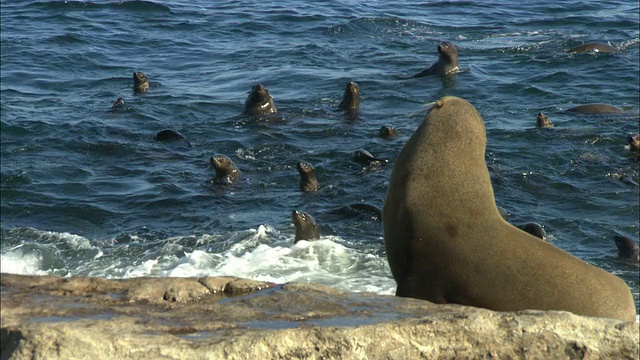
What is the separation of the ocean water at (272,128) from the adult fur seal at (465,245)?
325cm

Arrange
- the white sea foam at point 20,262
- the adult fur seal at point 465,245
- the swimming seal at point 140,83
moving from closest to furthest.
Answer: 1. the adult fur seal at point 465,245
2. the white sea foam at point 20,262
3. the swimming seal at point 140,83

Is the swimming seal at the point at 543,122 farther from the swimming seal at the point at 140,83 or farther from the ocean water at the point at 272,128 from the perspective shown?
the swimming seal at the point at 140,83

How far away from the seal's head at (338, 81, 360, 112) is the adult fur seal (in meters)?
9.42

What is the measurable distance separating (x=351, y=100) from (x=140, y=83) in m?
3.80

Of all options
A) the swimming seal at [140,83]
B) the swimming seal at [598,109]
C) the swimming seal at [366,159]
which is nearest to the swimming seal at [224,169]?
the swimming seal at [366,159]

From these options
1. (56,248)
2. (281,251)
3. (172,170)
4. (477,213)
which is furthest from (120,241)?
(477,213)

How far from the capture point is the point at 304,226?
11102 mm

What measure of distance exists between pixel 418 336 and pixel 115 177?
9.32 meters

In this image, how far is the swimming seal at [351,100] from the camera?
16047 mm

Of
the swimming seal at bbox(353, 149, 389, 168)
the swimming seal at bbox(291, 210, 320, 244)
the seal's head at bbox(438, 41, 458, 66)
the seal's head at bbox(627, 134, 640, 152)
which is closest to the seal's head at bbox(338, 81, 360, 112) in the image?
the swimming seal at bbox(353, 149, 389, 168)

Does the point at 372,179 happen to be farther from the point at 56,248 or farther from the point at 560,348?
the point at 560,348

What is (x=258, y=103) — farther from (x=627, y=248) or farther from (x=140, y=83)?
(x=627, y=248)

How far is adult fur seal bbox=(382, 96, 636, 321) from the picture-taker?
6141 millimetres

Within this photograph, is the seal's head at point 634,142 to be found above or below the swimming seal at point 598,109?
above
